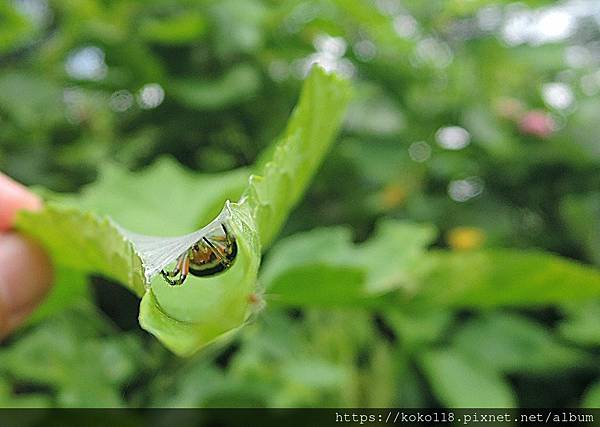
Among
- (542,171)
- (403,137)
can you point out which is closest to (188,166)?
(403,137)

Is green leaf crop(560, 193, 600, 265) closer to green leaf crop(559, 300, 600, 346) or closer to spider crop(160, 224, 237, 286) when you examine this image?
green leaf crop(559, 300, 600, 346)

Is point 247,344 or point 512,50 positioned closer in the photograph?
point 247,344

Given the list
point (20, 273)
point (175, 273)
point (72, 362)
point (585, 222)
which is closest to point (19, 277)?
point (20, 273)

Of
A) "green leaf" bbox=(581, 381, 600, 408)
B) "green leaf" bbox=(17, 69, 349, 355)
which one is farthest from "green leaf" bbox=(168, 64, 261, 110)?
"green leaf" bbox=(581, 381, 600, 408)

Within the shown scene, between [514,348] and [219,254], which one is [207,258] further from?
[514,348]

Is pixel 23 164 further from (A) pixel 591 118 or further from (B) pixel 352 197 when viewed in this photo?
(A) pixel 591 118

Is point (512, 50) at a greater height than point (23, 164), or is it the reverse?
point (512, 50)
